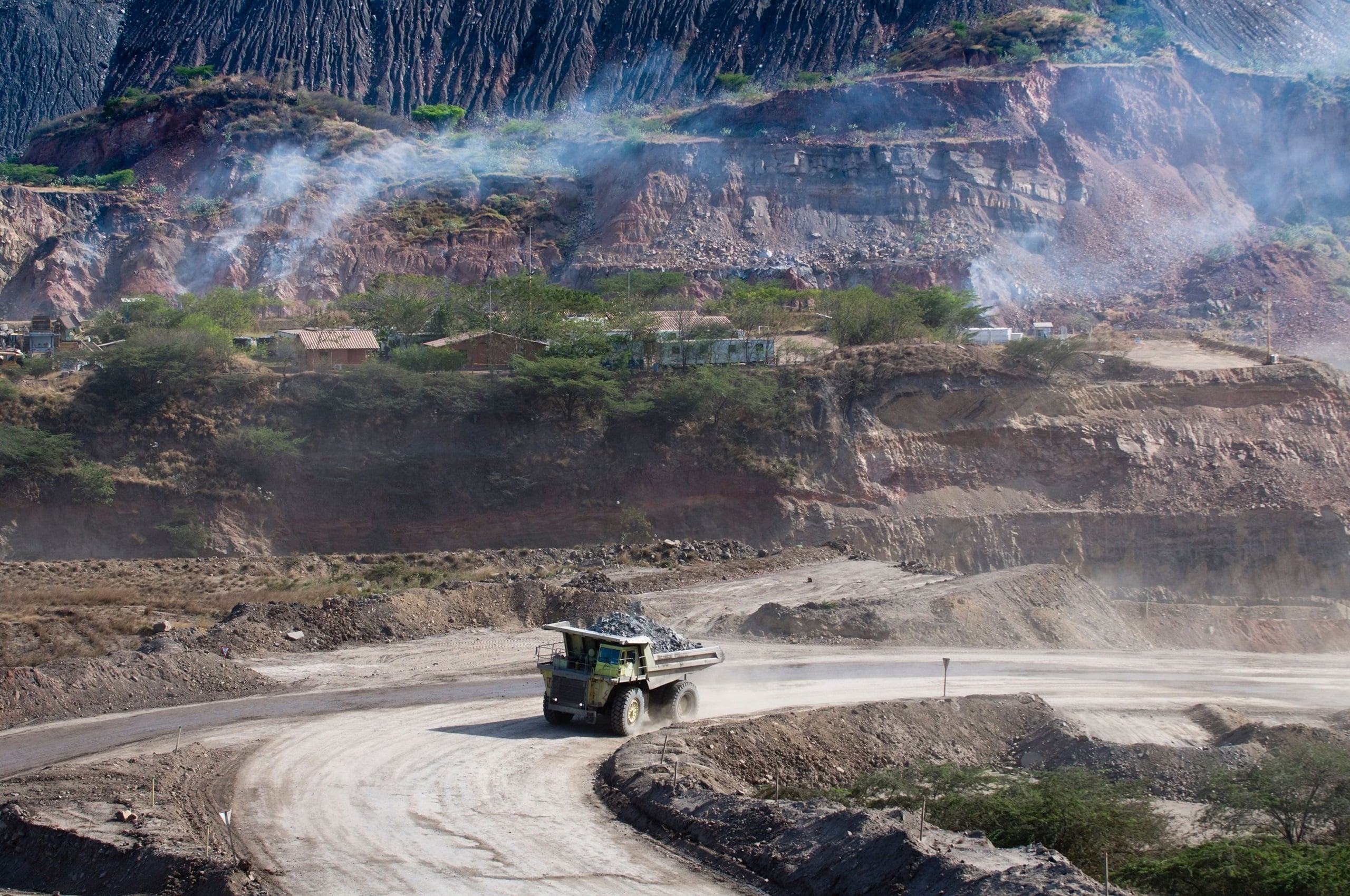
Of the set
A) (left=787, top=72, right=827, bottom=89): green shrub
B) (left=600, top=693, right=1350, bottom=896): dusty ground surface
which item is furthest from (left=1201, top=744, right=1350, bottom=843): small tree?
(left=787, top=72, right=827, bottom=89): green shrub

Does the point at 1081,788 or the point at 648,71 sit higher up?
the point at 648,71

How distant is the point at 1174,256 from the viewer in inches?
3408

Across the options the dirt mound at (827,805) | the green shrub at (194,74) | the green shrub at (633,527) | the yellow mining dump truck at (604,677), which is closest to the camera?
the dirt mound at (827,805)

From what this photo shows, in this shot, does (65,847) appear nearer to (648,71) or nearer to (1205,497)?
(1205,497)

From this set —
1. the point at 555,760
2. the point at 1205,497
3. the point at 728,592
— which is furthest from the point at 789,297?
the point at 555,760

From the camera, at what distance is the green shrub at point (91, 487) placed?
4691 centimetres

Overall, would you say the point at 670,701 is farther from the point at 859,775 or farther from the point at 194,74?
the point at 194,74

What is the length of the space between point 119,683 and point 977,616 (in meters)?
20.7

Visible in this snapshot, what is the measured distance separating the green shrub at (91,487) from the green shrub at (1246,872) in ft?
141

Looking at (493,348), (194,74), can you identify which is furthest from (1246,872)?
(194,74)

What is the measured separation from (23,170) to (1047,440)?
81930 mm

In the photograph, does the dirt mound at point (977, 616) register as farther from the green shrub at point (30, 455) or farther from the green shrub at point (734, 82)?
the green shrub at point (734, 82)

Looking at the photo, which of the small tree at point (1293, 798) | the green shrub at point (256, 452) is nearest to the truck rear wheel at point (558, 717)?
the small tree at point (1293, 798)

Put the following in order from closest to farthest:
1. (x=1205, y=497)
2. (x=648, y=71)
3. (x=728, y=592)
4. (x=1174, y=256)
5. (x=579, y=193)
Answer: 1. (x=728, y=592)
2. (x=1205, y=497)
3. (x=1174, y=256)
4. (x=579, y=193)
5. (x=648, y=71)
